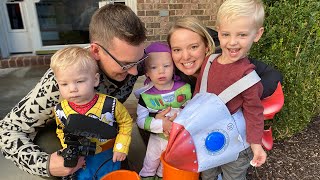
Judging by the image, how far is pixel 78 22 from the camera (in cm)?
575

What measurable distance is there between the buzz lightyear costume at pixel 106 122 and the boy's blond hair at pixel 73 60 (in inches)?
9.0

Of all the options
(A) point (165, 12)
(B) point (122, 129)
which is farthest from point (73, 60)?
(A) point (165, 12)

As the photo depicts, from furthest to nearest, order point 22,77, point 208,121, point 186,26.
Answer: point 22,77 < point 186,26 < point 208,121

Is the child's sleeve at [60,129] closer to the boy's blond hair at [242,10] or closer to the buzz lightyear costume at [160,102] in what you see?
the buzz lightyear costume at [160,102]

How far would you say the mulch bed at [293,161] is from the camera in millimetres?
2527

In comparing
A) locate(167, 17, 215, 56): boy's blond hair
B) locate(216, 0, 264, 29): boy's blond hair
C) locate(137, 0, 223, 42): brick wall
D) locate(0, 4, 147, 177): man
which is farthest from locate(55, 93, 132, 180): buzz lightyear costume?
locate(137, 0, 223, 42): brick wall

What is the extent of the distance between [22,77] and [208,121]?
13.8ft

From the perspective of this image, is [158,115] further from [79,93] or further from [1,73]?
[1,73]

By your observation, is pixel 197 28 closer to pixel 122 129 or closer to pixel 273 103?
pixel 273 103

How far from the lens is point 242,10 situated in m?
1.68

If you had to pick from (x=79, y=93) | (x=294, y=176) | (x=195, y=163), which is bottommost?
(x=294, y=176)

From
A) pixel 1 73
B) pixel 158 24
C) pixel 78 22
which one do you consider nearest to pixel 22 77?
pixel 1 73

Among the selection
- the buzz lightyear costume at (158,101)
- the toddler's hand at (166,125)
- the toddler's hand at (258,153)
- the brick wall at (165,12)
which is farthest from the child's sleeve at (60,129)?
the brick wall at (165,12)

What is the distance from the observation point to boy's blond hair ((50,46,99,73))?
1708 millimetres
